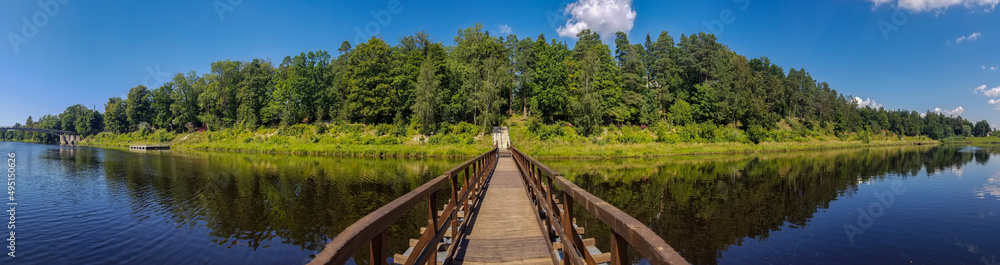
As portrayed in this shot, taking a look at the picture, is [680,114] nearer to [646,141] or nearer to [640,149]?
[646,141]

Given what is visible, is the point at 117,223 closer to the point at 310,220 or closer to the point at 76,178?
the point at 310,220

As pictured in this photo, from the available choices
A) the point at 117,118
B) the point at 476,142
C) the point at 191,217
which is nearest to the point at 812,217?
the point at 191,217

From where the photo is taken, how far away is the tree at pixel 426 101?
42.2 metres

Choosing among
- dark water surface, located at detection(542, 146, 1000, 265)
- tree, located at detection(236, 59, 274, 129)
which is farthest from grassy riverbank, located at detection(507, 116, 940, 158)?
tree, located at detection(236, 59, 274, 129)

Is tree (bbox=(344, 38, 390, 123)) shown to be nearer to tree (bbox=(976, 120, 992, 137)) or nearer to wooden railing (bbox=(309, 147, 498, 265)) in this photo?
wooden railing (bbox=(309, 147, 498, 265))

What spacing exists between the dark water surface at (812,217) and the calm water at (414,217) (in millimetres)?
56

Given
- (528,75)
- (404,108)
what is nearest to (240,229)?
(404,108)

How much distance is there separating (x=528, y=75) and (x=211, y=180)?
37334mm

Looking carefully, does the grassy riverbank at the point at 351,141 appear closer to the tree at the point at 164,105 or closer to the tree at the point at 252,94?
the tree at the point at 252,94

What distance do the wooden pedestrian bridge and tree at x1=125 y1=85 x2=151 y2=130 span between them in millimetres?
99988

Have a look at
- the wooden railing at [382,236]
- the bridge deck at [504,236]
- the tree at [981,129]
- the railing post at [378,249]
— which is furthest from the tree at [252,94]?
the tree at [981,129]

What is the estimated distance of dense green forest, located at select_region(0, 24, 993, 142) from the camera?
46.9 m

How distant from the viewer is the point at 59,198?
14859mm

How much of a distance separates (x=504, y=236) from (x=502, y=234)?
5.1 inches
